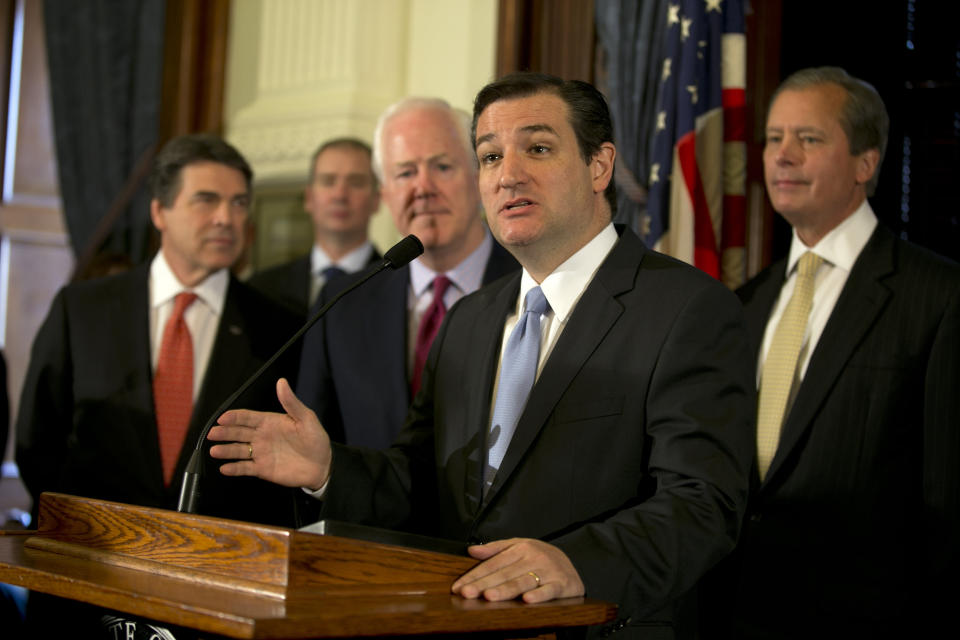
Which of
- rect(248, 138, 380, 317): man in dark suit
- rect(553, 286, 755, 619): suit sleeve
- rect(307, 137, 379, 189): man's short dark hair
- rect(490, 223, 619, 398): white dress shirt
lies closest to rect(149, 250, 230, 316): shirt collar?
rect(248, 138, 380, 317): man in dark suit

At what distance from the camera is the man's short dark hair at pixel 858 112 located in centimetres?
296

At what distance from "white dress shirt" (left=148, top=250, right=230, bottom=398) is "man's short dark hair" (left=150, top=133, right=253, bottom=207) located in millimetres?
219

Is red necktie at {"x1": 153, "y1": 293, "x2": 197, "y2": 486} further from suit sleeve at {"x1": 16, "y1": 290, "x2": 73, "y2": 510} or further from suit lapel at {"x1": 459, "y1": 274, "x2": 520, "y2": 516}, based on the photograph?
suit lapel at {"x1": 459, "y1": 274, "x2": 520, "y2": 516}

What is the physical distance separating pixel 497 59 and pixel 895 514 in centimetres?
259

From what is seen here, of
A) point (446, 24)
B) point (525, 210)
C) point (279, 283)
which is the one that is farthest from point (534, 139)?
point (446, 24)

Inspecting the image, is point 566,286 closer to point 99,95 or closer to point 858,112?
point 858,112

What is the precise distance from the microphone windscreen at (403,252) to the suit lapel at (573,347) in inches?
12.8

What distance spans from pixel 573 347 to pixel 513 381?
14 cm

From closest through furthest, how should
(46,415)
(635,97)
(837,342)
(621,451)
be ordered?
(621,451) → (837,342) → (46,415) → (635,97)

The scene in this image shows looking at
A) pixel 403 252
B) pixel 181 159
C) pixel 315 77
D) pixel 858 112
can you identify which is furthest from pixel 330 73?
pixel 403 252

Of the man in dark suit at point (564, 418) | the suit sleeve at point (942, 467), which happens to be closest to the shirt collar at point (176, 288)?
the man in dark suit at point (564, 418)

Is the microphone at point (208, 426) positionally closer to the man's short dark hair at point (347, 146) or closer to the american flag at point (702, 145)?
the american flag at point (702, 145)

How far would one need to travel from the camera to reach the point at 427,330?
3016 millimetres

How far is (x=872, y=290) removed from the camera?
2.67m
